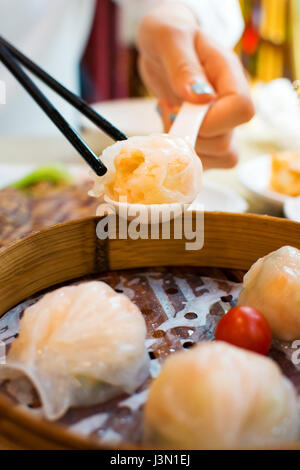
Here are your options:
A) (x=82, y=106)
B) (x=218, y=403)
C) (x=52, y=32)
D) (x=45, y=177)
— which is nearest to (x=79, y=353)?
(x=218, y=403)

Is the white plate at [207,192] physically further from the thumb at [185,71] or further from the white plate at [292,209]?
the thumb at [185,71]

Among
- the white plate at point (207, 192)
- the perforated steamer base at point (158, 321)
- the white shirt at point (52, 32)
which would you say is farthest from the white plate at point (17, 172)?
the perforated steamer base at point (158, 321)

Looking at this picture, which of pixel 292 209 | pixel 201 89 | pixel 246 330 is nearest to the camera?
pixel 246 330

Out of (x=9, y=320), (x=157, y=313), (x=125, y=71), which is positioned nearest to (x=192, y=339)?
(x=157, y=313)

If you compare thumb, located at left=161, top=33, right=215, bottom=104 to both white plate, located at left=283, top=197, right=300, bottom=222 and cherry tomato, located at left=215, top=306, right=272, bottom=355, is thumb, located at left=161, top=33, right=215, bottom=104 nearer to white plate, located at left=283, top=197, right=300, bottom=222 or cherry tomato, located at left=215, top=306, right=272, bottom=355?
white plate, located at left=283, top=197, right=300, bottom=222

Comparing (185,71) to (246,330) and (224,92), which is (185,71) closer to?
(224,92)

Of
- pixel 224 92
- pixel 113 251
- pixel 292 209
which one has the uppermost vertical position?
pixel 224 92
